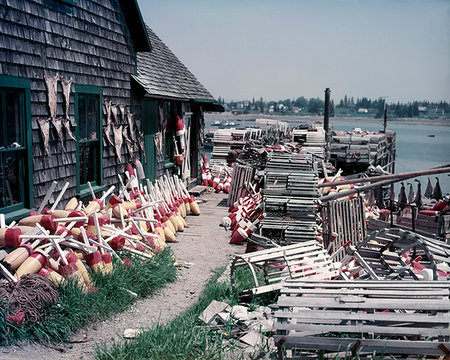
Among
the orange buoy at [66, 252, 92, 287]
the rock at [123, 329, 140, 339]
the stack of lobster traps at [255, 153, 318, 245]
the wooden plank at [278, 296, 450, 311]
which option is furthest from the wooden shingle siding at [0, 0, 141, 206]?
the wooden plank at [278, 296, 450, 311]

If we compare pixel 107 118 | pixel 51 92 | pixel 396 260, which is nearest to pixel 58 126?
pixel 51 92

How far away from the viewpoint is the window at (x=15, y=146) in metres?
6.73

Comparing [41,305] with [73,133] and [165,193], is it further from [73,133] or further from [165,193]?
[165,193]

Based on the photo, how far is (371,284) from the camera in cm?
542

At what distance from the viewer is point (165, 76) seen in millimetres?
14352

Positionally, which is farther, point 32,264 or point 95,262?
point 95,262

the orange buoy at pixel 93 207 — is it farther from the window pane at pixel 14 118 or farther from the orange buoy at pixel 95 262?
the window pane at pixel 14 118

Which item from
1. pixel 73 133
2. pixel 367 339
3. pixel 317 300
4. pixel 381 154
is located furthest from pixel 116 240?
pixel 381 154

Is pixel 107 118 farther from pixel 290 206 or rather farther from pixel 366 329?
pixel 366 329

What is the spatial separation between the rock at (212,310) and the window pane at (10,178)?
3025 millimetres

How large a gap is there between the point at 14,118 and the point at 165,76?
25.5 feet

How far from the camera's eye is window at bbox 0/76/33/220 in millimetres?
6727

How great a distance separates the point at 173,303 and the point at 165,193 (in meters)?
4.91

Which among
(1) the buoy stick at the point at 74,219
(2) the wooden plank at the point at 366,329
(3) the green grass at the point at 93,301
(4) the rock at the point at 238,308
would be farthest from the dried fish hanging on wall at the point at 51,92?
(2) the wooden plank at the point at 366,329
